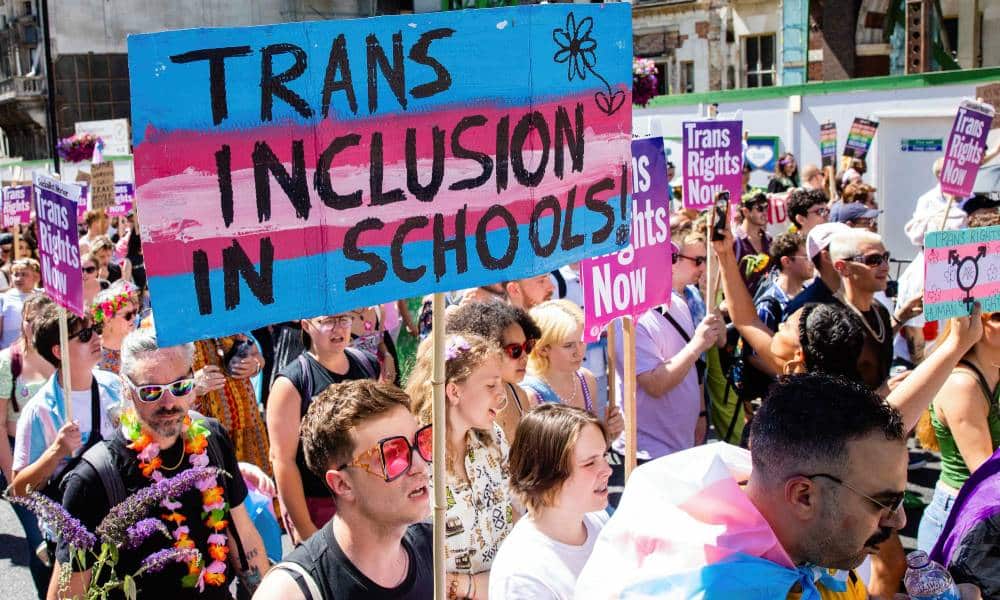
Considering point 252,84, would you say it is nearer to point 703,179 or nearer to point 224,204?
point 224,204

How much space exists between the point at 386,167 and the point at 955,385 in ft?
8.11

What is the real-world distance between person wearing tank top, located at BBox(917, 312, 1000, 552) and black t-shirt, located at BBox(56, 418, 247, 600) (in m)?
2.56

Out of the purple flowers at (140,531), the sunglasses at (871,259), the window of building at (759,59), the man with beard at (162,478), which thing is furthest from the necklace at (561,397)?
the window of building at (759,59)

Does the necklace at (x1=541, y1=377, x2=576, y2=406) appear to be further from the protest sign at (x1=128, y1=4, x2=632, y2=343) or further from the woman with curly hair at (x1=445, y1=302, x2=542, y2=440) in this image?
the protest sign at (x1=128, y1=4, x2=632, y2=343)

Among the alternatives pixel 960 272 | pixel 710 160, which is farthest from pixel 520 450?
pixel 710 160

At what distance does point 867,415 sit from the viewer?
2209 millimetres

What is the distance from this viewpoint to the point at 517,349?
450 cm

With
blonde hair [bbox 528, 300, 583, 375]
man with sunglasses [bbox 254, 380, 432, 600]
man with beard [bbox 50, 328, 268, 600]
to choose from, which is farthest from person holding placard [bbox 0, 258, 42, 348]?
man with sunglasses [bbox 254, 380, 432, 600]

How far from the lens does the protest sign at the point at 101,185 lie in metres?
12.6

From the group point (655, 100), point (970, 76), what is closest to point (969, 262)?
point (970, 76)

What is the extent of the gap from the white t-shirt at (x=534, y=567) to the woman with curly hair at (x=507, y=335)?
1.13 m

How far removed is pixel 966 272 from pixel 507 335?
1.76 metres

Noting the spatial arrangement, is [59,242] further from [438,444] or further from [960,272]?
[960,272]

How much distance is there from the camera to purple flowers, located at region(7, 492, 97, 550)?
3178mm
